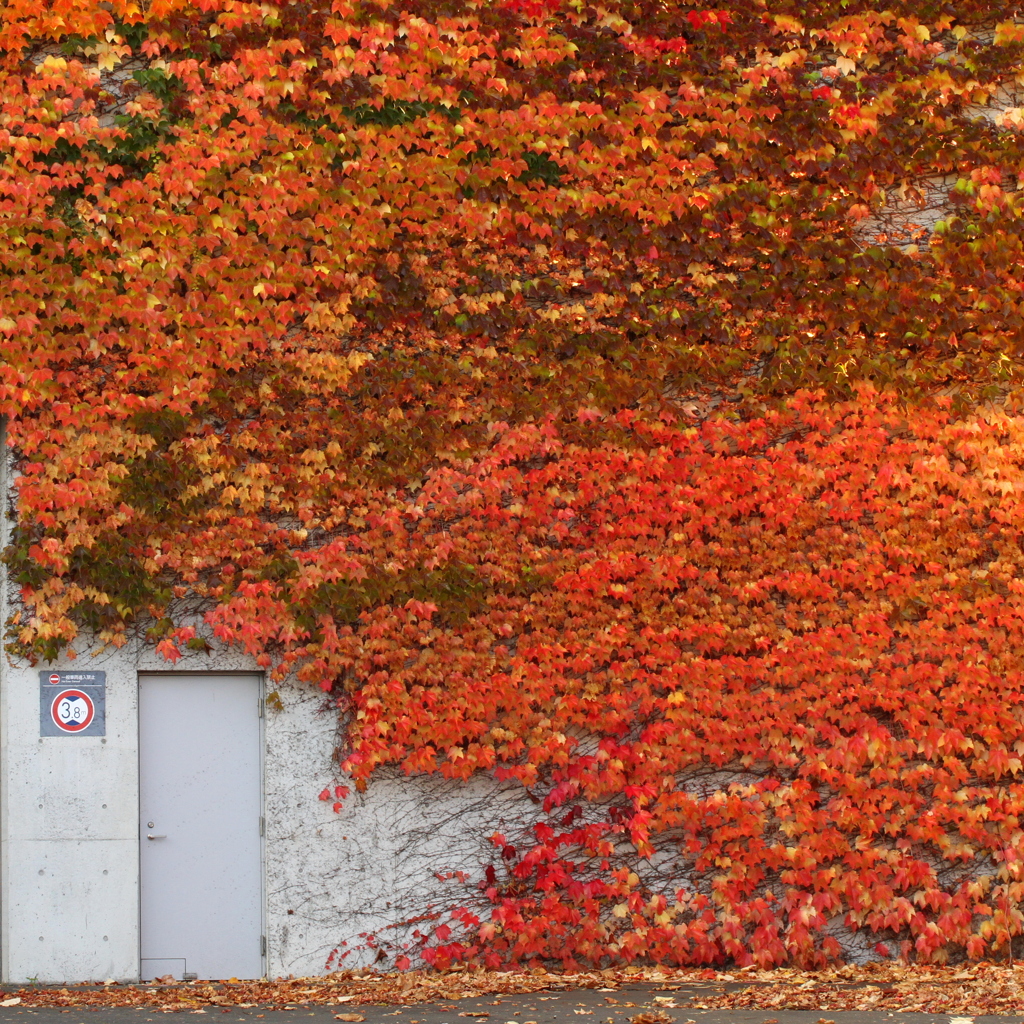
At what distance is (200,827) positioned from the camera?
30.6ft

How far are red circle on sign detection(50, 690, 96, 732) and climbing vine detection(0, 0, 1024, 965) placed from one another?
1.31ft

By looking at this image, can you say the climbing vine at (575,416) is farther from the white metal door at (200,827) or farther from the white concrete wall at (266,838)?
the white metal door at (200,827)

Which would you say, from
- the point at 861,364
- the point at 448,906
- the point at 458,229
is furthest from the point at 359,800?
the point at 861,364

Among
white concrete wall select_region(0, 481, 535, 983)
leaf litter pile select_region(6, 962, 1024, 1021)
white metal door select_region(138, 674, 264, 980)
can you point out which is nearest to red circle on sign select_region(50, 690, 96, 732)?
white concrete wall select_region(0, 481, 535, 983)

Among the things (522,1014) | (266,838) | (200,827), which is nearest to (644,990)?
(522,1014)

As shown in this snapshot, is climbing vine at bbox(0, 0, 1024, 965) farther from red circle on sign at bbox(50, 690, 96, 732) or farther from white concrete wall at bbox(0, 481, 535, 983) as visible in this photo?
red circle on sign at bbox(50, 690, 96, 732)

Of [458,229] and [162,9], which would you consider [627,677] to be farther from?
[162,9]

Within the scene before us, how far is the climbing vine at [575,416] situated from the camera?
9.27 m

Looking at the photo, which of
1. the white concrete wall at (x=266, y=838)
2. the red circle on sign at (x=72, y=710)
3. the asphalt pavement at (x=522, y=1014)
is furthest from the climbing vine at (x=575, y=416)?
the asphalt pavement at (x=522, y=1014)

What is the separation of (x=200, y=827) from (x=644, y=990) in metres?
3.46

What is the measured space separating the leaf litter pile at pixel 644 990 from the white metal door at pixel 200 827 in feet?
0.88

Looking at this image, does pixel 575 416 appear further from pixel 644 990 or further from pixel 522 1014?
pixel 522 1014

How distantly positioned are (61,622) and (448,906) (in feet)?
11.7

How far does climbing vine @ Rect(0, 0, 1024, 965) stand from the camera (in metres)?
9.27
